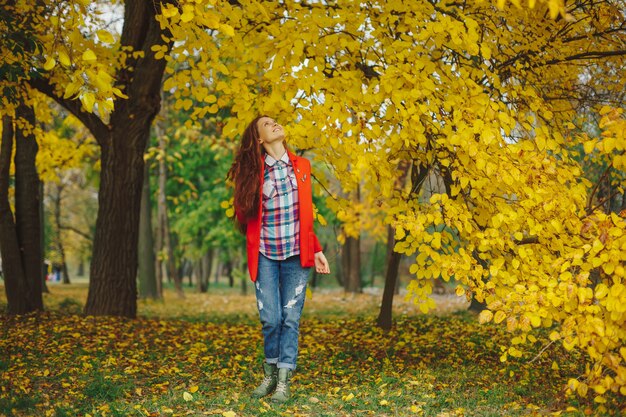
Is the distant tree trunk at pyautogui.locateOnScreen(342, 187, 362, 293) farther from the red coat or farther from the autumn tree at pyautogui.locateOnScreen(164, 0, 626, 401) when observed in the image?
the red coat

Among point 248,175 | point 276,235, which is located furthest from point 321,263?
point 248,175

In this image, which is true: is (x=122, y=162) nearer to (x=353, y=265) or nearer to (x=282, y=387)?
(x=282, y=387)

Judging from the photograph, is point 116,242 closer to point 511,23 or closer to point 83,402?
point 83,402

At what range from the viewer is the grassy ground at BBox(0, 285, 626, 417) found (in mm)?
3920

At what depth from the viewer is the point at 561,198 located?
3.77 m

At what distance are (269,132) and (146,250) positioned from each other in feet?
35.6

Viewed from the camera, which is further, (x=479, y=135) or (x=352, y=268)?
(x=352, y=268)

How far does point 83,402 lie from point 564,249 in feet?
10.9

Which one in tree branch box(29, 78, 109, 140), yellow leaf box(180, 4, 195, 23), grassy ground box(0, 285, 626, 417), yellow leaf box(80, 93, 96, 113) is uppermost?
tree branch box(29, 78, 109, 140)

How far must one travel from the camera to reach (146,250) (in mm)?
14305

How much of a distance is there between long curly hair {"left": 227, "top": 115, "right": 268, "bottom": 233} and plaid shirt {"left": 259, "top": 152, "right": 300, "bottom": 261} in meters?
0.09

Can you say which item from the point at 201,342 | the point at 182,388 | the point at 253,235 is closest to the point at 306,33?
the point at 253,235

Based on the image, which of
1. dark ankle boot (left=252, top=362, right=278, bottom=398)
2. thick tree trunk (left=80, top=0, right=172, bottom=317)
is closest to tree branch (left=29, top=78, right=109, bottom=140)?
thick tree trunk (left=80, top=0, right=172, bottom=317)

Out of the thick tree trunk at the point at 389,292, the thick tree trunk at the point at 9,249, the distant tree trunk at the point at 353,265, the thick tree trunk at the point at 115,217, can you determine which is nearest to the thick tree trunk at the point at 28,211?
the thick tree trunk at the point at 9,249
